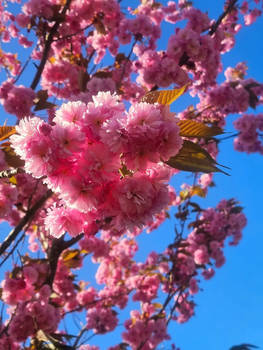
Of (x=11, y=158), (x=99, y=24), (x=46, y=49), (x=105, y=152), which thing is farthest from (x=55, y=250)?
(x=105, y=152)

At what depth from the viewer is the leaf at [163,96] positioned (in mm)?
1069

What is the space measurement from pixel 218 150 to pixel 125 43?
244cm

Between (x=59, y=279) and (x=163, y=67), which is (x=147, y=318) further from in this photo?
(x=163, y=67)

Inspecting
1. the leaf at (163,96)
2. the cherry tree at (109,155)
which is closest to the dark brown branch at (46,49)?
the cherry tree at (109,155)

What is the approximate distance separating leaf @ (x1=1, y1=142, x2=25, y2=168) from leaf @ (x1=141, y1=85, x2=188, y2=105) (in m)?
0.62

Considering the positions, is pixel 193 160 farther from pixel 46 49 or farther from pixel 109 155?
pixel 46 49

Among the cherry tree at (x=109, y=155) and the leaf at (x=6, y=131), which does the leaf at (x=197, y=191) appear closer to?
the cherry tree at (x=109, y=155)

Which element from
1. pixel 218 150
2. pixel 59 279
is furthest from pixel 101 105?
pixel 218 150

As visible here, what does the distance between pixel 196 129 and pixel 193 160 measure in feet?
0.37

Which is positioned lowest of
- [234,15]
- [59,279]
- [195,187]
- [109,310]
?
[59,279]

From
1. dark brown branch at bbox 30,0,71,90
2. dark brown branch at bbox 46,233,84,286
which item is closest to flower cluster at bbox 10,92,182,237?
dark brown branch at bbox 30,0,71,90

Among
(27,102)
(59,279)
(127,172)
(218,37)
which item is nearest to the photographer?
(127,172)

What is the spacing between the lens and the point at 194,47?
3328mm

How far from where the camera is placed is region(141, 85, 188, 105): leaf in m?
1.07
